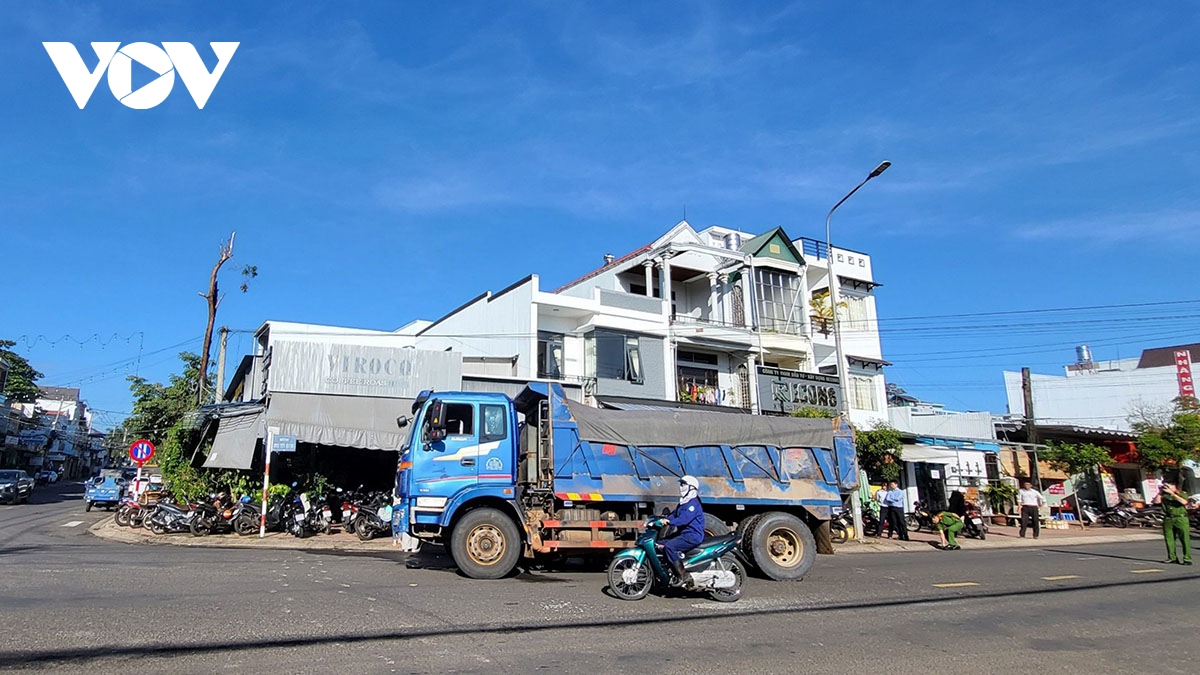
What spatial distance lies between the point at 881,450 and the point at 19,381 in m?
66.7

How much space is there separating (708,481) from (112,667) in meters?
8.47

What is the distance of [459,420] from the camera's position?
1163 cm

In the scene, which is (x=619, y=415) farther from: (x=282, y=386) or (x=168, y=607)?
(x=282, y=386)

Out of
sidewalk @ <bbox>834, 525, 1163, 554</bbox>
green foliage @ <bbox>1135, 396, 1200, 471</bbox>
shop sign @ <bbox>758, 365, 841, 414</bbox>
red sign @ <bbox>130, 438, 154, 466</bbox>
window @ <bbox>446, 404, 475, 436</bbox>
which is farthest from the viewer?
green foliage @ <bbox>1135, 396, 1200, 471</bbox>

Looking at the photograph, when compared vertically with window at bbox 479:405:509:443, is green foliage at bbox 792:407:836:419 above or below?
above

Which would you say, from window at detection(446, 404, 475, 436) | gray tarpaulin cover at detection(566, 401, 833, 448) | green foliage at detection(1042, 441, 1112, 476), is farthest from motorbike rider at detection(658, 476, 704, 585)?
green foliage at detection(1042, 441, 1112, 476)

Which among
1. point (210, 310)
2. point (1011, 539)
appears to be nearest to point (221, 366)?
point (210, 310)

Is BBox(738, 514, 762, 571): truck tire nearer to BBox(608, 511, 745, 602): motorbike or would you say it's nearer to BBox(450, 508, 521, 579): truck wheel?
BBox(608, 511, 745, 602): motorbike

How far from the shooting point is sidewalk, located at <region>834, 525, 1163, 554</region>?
19.2 metres

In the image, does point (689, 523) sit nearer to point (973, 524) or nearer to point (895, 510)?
point (895, 510)

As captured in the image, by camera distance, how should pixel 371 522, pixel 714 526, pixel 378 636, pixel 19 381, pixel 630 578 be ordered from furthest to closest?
pixel 19 381, pixel 371 522, pixel 714 526, pixel 630 578, pixel 378 636

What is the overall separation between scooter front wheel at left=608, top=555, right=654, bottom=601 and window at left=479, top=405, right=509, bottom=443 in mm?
3374

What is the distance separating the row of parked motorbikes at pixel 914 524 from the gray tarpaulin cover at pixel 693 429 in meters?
7.08

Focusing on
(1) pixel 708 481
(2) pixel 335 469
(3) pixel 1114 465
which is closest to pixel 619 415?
(1) pixel 708 481
